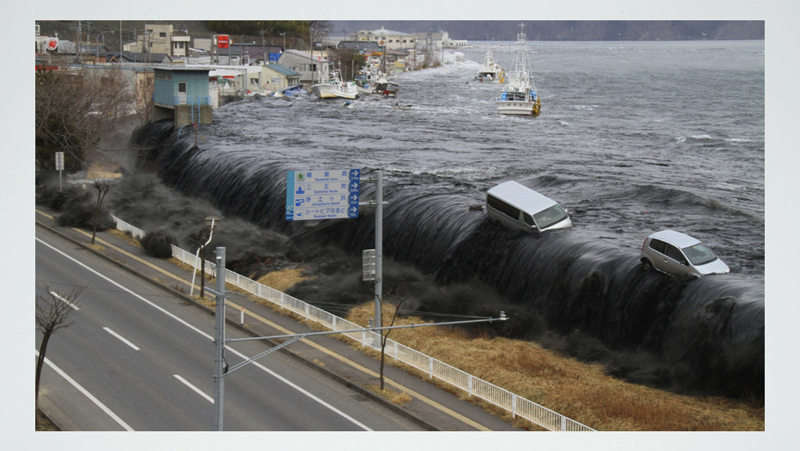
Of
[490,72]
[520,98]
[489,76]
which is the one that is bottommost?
[520,98]

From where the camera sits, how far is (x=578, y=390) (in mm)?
22109

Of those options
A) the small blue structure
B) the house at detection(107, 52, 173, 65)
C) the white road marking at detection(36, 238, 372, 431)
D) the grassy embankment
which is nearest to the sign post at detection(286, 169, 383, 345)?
the grassy embankment

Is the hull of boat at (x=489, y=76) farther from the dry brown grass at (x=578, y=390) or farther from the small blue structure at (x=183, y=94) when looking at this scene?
the dry brown grass at (x=578, y=390)

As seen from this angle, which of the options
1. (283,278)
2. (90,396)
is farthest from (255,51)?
(90,396)

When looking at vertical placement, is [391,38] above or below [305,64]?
above

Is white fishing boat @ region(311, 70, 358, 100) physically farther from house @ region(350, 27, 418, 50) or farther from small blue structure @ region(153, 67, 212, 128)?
house @ region(350, 27, 418, 50)

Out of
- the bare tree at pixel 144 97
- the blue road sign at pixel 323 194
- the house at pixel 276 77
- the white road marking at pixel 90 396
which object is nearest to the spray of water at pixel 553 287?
the blue road sign at pixel 323 194

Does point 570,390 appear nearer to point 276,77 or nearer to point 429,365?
point 429,365

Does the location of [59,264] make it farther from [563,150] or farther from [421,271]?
[563,150]

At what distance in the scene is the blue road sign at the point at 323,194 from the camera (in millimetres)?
25078

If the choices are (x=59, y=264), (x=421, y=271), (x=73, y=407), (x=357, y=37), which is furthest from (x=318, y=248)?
(x=357, y=37)

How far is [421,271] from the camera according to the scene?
3366 centimetres

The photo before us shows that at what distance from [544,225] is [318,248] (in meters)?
11.2

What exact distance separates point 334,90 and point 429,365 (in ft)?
244
